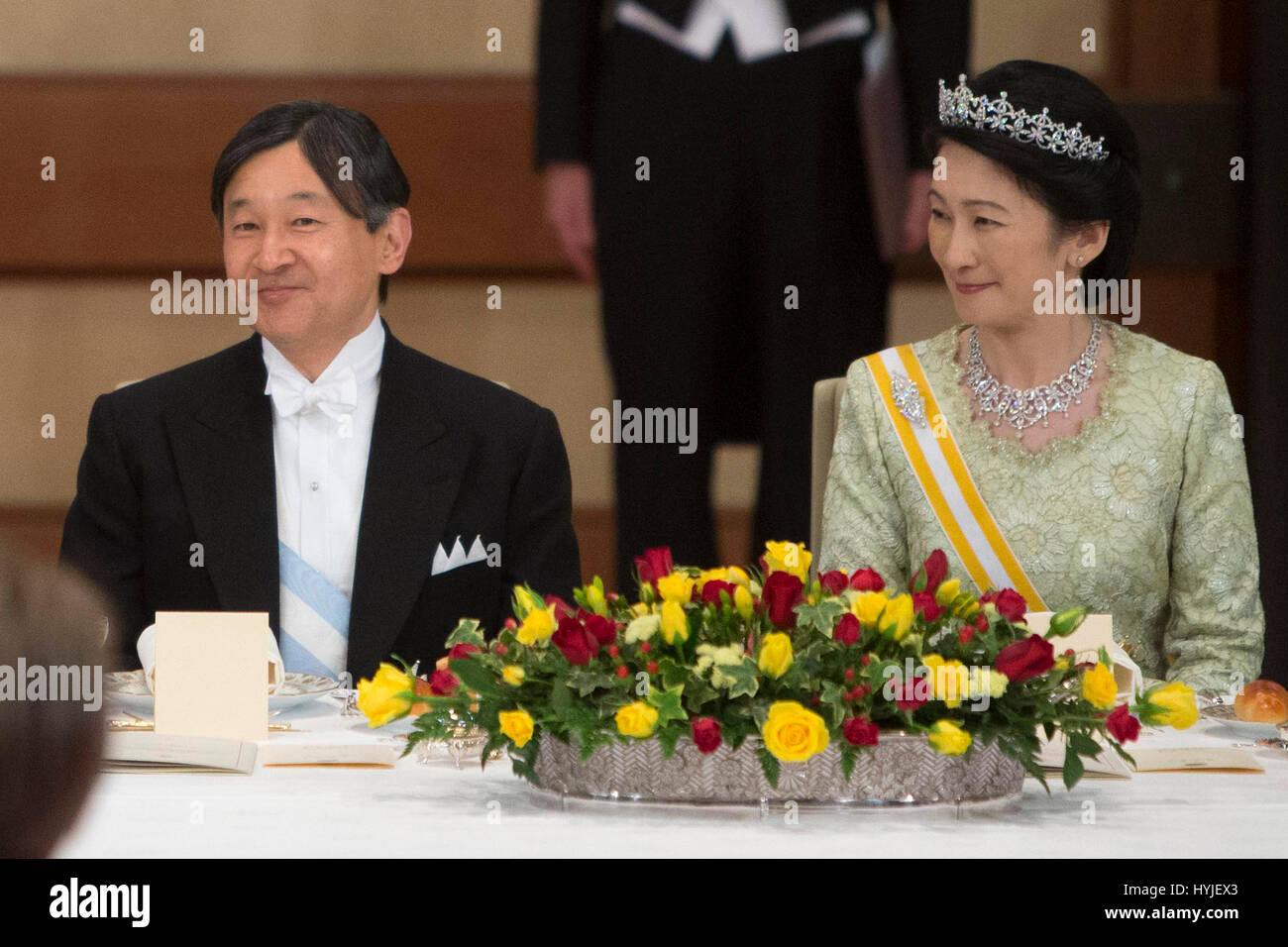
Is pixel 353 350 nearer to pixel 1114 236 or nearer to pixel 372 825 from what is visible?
pixel 1114 236

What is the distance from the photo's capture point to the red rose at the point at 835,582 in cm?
122

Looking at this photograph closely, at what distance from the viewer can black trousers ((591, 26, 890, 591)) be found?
2963 mm

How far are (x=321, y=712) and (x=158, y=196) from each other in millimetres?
2003

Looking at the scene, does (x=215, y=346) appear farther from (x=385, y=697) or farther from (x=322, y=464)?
(x=385, y=697)

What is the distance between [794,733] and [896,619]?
13 cm

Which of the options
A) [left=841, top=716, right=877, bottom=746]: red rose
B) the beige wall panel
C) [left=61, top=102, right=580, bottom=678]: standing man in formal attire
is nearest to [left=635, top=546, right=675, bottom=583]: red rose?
[left=841, top=716, right=877, bottom=746]: red rose

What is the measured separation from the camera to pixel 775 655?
110cm

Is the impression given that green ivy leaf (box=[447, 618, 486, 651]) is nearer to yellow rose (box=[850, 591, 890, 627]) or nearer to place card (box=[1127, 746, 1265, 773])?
yellow rose (box=[850, 591, 890, 627])

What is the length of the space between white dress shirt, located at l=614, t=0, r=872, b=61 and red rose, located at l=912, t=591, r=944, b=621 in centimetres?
193

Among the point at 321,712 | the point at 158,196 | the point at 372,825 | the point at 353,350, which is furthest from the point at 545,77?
the point at 372,825

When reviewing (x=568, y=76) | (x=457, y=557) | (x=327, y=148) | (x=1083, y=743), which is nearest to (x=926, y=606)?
(x=1083, y=743)

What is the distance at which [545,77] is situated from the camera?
118 inches

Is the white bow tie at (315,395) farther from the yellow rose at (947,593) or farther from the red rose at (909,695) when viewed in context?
the red rose at (909,695)
